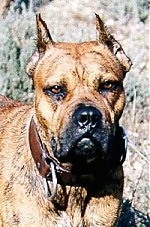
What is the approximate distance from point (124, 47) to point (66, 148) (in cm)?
677

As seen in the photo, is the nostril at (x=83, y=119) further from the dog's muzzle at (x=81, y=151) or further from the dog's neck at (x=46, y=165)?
the dog's neck at (x=46, y=165)

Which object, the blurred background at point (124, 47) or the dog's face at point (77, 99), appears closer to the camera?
the dog's face at point (77, 99)

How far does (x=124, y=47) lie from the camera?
38.4ft

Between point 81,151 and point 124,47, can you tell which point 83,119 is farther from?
point 124,47

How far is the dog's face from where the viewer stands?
16.5 ft

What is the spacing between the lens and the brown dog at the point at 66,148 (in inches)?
202

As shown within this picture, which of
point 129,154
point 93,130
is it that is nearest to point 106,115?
point 93,130

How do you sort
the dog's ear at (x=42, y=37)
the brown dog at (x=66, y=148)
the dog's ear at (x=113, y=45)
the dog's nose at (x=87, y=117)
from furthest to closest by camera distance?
the dog's ear at (x=113, y=45), the dog's ear at (x=42, y=37), the brown dog at (x=66, y=148), the dog's nose at (x=87, y=117)

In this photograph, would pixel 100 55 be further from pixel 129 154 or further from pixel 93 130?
pixel 129 154

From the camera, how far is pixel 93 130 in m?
5.00

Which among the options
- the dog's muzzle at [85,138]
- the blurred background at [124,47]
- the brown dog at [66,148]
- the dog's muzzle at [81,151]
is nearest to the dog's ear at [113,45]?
the brown dog at [66,148]

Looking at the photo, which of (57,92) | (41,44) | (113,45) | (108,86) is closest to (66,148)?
(57,92)

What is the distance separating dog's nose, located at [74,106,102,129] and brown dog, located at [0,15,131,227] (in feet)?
0.06

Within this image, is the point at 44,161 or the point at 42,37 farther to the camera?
the point at 42,37
